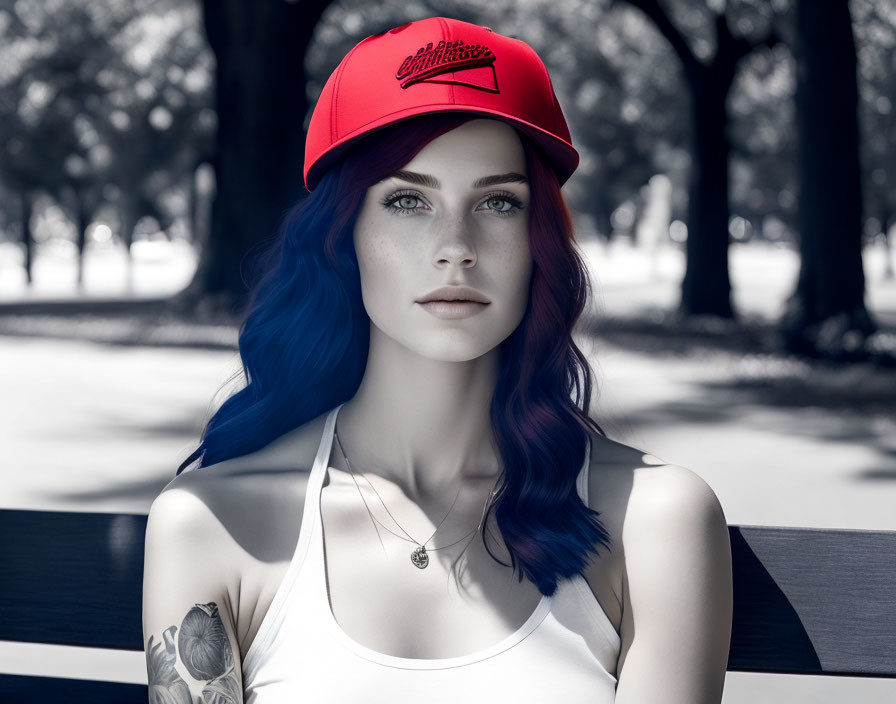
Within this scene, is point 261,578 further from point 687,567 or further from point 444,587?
point 687,567

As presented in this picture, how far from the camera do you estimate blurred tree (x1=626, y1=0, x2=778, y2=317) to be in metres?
22.8

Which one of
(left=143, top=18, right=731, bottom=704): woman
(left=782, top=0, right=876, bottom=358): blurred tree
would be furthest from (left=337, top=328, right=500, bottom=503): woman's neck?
(left=782, top=0, right=876, bottom=358): blurred tree

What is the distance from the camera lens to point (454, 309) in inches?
92.9

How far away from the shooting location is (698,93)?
23.1 meters

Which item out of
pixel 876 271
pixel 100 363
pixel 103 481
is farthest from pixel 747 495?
pixel 876 271

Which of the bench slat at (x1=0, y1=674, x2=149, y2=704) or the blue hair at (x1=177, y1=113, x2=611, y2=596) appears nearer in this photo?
the blue hair at (x1=177, y1=113, x2=611, y2=596)

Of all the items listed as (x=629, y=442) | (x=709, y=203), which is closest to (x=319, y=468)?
(x=629, y=442)

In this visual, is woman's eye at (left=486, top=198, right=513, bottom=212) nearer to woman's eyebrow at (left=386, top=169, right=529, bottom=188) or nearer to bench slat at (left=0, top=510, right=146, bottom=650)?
woman's eyebrow at (left=386, top=169, right=529, bottom=188)

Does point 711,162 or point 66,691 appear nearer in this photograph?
point 66,691

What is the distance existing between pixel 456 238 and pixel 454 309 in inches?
5.1

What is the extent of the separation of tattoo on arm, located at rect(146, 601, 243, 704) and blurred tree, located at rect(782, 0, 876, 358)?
1407cm

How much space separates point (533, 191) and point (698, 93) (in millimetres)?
21494

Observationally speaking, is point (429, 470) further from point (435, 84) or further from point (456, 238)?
point (435, 84)

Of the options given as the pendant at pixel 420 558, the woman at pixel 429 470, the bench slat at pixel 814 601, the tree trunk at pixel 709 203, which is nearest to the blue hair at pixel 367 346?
the woman at pixel 429 470
